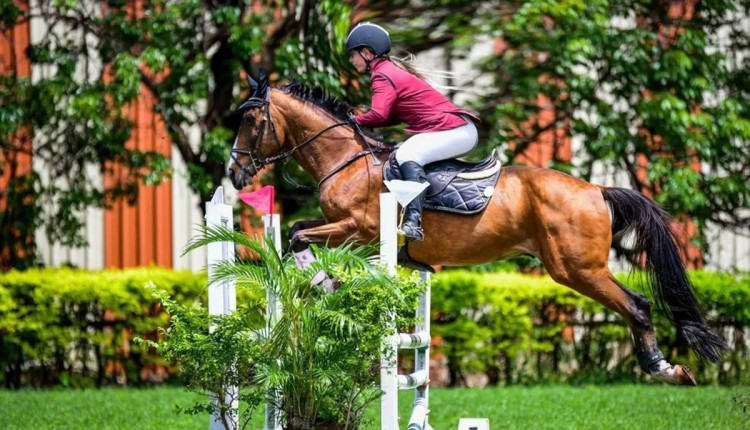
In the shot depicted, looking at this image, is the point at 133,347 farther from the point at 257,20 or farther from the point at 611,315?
the point at 611,315

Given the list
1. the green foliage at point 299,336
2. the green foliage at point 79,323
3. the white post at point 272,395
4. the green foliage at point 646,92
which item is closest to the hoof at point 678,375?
the green foliage at point 299,336

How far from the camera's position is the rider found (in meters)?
6.61

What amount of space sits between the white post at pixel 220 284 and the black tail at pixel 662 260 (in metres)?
2.43

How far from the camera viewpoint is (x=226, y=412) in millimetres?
5824

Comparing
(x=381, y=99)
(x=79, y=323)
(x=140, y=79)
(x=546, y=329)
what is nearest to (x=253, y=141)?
(x=381, y=99)

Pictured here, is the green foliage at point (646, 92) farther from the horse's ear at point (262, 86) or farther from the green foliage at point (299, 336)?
the green foliage at point (299, 336)

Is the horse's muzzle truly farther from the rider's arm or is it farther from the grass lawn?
the grass lawn

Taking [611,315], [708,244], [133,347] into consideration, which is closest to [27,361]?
[133,347]

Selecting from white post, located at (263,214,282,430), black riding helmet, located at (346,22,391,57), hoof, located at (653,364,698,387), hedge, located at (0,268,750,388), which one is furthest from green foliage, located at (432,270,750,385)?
white post, located at (263,214,282,430)

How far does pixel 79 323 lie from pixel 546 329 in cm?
463

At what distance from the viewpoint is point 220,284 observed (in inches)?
233

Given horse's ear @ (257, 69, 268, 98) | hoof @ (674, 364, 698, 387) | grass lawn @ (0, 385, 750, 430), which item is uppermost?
horse's ear @ (257, 69, 268, 98)

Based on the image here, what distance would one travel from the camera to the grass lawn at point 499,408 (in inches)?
306

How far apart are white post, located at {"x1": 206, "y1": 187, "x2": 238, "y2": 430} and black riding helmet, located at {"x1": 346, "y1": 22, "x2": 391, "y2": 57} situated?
1.29 metres
